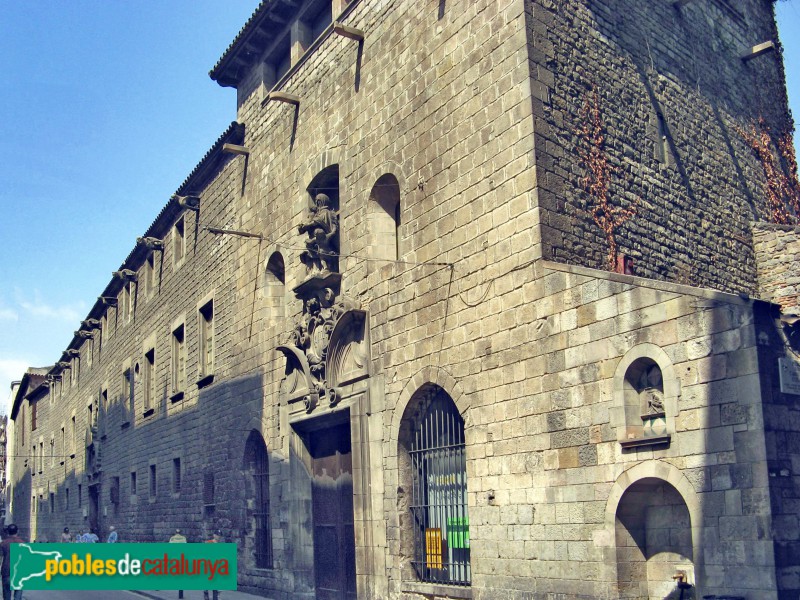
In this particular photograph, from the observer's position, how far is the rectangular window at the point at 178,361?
2073 centimetres

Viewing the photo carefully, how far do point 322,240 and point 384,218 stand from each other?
139 cm

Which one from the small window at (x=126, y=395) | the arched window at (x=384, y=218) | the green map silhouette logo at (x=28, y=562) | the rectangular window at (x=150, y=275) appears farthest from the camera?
the small window at (x=126, y=395)

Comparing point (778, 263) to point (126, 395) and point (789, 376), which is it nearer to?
point (789, 376)

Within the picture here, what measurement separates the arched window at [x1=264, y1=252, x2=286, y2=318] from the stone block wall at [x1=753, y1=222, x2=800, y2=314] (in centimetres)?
777

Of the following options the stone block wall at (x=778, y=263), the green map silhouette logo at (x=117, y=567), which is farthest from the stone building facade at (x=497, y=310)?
the green map silhouette logo at (x=117, y=567)

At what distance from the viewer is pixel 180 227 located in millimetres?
21812

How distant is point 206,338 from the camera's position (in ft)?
63.8

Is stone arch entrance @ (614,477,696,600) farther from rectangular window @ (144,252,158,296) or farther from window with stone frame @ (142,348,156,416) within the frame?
rectangular window @ (144,252,158,296)

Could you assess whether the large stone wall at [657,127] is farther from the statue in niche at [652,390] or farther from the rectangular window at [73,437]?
the rectangular window at [73,437]

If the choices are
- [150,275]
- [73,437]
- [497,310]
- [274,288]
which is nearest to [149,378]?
[150,275]

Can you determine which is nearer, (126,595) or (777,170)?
(777,170)

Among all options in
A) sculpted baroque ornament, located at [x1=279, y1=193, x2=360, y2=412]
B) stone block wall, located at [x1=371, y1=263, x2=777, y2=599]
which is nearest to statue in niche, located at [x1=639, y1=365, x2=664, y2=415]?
stone block wall, located at [x1=371, y1=263, x2=777, y2=599]

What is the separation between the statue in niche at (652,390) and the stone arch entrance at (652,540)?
0.63m

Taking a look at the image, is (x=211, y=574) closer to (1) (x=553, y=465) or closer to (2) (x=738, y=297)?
(1) (x=553, y=465)
